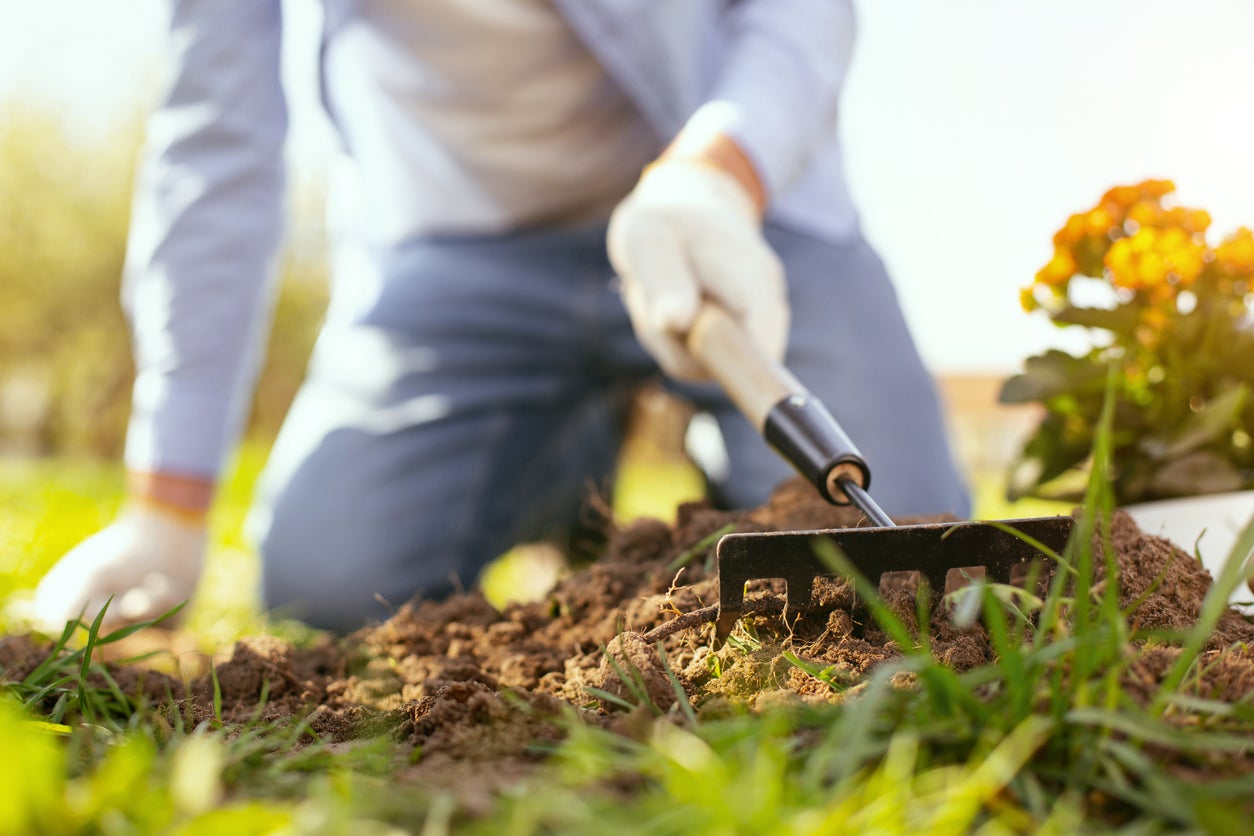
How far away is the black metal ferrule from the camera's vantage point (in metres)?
1.19

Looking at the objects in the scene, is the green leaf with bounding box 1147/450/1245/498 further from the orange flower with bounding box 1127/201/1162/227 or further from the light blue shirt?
the light blue shirt

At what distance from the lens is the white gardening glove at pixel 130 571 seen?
1.80 meters

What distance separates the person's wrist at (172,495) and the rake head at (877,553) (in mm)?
1615

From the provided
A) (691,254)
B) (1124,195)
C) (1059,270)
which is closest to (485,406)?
(691,254)

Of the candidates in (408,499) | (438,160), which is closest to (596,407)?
(408,499)

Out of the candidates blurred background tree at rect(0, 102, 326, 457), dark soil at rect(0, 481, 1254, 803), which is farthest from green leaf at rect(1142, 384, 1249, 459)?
blurred background tree at rect(0, 102, 326, 457)

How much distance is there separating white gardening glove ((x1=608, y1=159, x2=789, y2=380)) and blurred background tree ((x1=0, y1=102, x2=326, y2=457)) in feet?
40.5

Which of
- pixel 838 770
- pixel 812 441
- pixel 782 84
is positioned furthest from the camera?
pixel 782 84

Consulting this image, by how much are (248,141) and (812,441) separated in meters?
1.83

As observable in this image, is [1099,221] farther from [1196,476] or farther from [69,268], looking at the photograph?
[69,268]

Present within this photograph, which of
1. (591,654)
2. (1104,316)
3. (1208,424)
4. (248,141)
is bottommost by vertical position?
(591,654)

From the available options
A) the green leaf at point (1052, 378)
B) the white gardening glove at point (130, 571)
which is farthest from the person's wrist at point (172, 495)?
the green leaf at point (1052, 378)

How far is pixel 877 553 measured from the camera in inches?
35.0

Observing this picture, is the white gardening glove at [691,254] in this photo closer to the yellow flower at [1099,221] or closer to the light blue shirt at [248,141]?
the light blue shirt at [248,141]
